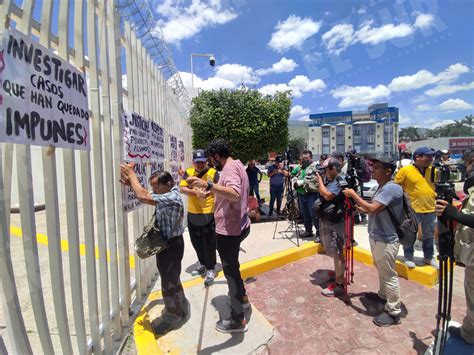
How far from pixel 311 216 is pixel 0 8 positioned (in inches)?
205

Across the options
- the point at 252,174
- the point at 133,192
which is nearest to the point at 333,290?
the point at 133,192

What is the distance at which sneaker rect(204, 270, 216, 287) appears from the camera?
362 centimetres

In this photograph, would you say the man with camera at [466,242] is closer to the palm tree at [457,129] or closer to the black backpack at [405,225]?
the black backpack at [405,225]

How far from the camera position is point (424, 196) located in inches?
154

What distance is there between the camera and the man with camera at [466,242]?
6.73 ft

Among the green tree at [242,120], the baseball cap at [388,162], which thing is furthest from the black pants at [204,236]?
the green tree at [242,120]

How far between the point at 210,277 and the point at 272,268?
1122 mm

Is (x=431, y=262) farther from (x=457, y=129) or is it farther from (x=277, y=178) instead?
(x=457, y=129)

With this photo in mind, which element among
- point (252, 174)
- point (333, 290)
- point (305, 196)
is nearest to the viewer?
point (333, 290)

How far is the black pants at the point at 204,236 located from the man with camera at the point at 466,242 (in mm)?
2694

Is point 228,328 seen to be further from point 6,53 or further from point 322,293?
point 6,53

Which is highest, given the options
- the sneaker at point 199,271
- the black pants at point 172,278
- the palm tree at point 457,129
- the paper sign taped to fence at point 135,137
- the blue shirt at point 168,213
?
the palm tree at point 457,129

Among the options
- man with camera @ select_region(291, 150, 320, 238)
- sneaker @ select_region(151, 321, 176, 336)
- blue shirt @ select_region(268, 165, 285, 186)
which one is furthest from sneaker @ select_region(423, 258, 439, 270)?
blue shirt @ select_region(268, 165, 285, 186)

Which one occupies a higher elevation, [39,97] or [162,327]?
[39,97]
